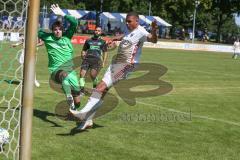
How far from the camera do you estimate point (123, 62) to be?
9359mm

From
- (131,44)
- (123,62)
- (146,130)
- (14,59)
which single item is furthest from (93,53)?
(14,59)

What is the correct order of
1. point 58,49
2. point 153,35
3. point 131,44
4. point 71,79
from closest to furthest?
point 153,35 → point 131,44 → point 71,79 → point 58,49

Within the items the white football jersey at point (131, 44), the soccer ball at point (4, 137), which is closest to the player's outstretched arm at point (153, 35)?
the white football jersey at point (131, 44)

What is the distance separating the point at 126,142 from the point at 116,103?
4.50 metres

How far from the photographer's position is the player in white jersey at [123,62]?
909 centimetres

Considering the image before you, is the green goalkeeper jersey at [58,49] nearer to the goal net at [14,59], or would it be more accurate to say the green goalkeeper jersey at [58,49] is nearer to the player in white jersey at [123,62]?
the goal net at [14,59]

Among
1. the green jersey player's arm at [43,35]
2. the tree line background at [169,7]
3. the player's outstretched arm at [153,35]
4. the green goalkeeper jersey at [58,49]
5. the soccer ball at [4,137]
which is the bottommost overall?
the soccer ball at [4,137]

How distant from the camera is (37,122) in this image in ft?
31.3

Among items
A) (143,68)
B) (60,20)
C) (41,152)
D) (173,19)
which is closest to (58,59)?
(60,20)

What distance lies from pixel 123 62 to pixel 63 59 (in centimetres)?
161

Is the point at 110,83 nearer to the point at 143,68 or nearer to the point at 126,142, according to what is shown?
the point at 126,142

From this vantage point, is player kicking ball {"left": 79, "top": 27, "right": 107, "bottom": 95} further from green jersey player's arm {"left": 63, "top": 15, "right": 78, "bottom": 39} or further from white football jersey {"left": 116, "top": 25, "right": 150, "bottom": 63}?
white football jersey {"left": 116, "top": 25, "right": 150, "bottom": 63}

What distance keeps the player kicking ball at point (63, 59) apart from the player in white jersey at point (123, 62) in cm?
109

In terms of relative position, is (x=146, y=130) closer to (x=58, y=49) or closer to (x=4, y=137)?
(x=58, y=49)
